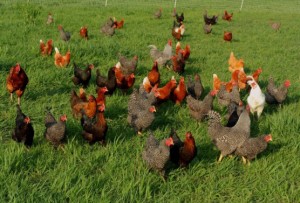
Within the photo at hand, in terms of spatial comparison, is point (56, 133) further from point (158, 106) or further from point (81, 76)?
point (81, 76)

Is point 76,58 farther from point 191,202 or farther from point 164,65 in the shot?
point 191,202

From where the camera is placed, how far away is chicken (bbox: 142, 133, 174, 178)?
4.01 meters

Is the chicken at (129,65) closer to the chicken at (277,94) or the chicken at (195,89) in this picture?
the chicken at (195,89)

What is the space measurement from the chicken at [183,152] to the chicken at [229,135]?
0.45 metres

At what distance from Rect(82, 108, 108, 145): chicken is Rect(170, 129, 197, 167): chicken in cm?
102

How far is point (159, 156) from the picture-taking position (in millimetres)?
4016

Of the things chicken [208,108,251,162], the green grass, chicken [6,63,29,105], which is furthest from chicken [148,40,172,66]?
chicken [208,108,251,162]

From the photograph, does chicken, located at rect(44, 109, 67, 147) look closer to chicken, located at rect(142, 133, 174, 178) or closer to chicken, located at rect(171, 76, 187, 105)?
chicken, located at rect(142, 133, 174, 178)

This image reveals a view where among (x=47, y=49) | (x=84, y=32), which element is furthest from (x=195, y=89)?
(x=84, y=32)

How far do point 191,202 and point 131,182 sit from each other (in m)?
0.75

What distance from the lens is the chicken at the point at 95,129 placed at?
178 inches

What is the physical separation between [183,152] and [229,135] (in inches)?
30.2

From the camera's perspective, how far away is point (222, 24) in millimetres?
17984

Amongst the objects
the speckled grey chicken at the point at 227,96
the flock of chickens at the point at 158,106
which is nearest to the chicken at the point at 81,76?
the flock of chickens at the point at 158,106
